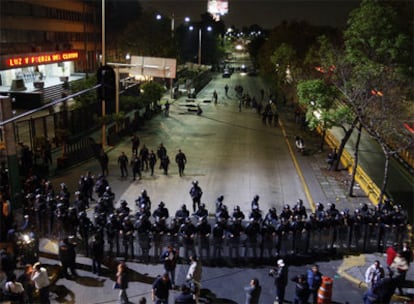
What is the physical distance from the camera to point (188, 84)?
186ft

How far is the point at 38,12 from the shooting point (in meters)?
51.1

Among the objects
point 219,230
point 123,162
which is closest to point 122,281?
point 219,230

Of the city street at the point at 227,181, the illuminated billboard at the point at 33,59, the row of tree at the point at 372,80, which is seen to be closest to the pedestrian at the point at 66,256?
the city street at the point at 227,181

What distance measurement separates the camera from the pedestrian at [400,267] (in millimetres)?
12539

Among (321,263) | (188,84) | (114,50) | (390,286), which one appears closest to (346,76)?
(321,263)

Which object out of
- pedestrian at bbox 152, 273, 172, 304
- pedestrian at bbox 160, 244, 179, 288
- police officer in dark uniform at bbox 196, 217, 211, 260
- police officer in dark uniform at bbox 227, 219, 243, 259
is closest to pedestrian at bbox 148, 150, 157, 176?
police officer in dark uniform at bbox 196, 217, 211, 260

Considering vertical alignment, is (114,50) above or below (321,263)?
above

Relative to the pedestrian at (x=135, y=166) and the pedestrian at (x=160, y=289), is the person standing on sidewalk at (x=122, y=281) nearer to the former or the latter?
the pedestrian at (x=160, y=289)

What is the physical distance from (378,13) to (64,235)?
660 inches

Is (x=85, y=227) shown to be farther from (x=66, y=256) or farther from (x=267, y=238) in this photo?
(x=267, y=238)

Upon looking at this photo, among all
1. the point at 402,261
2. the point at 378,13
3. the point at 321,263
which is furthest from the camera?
the point at 378,13

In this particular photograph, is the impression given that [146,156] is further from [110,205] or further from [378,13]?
[378,13]

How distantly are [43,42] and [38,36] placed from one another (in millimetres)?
1532

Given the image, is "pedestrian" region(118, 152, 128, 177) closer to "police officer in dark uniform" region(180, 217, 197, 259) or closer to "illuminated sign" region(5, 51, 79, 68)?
"police officer in dark uniform" region(180, 217, 197, 259)
